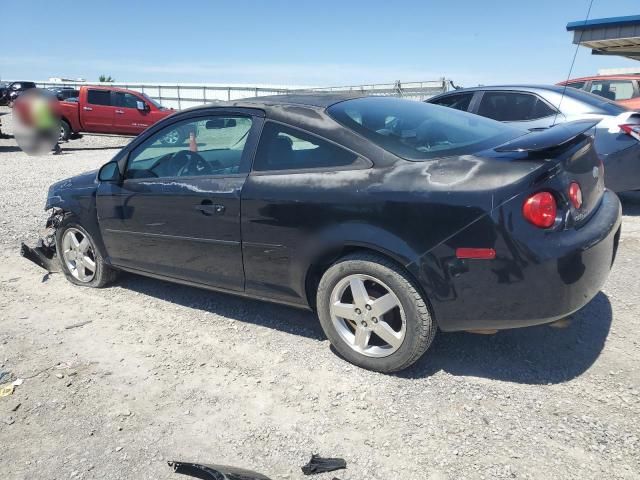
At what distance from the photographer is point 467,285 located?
2.61 metres

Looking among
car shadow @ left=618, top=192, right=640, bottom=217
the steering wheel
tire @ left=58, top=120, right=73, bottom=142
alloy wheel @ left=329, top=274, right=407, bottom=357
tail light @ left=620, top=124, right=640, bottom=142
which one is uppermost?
tail light @ left=620, top=124, right=640, bottom=142

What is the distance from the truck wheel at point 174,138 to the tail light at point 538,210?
255 cm

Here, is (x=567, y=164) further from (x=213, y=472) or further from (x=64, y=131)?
(x=64, y=131)

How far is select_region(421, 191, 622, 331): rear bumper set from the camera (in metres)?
2.47

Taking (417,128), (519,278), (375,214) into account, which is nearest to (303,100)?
(417,128)

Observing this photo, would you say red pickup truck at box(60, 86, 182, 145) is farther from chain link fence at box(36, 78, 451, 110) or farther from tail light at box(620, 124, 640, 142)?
tail light at box(620, 124, 640, 142)

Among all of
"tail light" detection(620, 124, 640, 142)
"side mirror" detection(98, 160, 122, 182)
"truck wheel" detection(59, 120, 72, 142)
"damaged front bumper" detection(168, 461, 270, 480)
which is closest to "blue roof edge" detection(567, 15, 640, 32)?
"tail light" detection(620, 124, 640, 142)

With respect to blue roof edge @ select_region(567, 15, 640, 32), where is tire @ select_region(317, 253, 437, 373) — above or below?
below

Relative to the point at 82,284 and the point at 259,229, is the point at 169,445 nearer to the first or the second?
the point at 259,229

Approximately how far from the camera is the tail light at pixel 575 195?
262cm

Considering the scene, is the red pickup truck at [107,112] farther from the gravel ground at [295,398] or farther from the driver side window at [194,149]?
the gravel ground at [295,398]

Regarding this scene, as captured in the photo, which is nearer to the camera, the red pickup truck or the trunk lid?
the trunk lid

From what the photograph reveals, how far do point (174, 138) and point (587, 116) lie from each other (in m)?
4.47

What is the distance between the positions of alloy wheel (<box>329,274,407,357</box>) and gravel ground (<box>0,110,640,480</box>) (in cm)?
19
